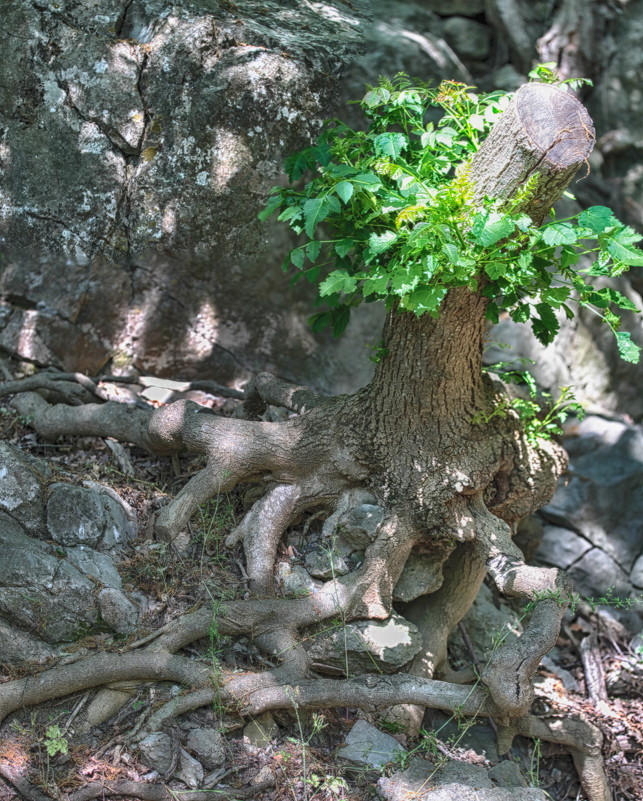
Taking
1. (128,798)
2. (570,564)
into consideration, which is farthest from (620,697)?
(128,798)

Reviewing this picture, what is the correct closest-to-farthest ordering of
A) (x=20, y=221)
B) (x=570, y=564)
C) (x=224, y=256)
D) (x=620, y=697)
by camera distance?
(x=20, y=221) → (x=620, y=697) → (x=224, y=256) → (x=570, y=564)

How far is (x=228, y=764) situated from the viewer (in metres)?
3.09

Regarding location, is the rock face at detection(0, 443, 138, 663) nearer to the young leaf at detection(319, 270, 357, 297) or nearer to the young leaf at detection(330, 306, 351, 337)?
the young leaf at detection(330, 306, 351, 337)

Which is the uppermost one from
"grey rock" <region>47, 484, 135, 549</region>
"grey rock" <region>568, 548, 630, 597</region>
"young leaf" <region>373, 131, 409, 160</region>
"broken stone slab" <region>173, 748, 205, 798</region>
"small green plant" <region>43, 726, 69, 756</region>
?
"young leaf" <region>373, 131, 409, 160</region>

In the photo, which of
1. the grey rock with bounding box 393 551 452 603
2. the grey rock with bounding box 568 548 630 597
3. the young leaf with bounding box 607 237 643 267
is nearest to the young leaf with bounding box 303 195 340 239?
the young leaf with bounding box 607 237 643 267

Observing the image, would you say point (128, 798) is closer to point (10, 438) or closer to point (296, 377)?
point (10, 438)

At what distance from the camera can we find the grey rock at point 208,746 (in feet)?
10.1

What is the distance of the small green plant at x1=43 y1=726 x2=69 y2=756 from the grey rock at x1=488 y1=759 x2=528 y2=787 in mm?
1790

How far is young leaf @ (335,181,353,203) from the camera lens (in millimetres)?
2920

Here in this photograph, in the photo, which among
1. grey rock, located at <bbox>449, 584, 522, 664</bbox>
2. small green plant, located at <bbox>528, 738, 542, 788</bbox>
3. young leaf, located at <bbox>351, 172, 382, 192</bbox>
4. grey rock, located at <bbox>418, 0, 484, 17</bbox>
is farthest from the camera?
grey rock, located at <bbox>418, 0, 484, 17</bbox>

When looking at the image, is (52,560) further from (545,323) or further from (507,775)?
(545,323)

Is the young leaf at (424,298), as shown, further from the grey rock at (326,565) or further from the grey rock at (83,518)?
the grey rock at (83,518)

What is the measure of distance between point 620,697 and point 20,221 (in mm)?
4211

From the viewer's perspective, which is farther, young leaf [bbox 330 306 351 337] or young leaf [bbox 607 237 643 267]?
young leaf [bbox 330 306 351 337]
